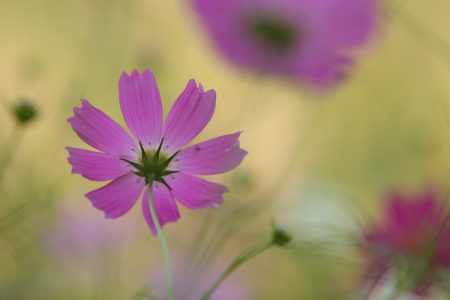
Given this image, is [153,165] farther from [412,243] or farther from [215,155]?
[412,243]

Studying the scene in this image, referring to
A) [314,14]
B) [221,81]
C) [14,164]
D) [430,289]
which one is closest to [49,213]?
[14,164]

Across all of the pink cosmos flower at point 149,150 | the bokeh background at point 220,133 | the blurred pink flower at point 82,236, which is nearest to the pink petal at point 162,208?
the pink cosmos flower at point 149,150

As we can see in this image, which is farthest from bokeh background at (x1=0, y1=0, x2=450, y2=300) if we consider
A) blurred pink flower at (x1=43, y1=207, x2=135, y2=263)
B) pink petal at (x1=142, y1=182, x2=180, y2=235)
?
pink petal at (x1=142, y1=182, x2=180, y2=235)

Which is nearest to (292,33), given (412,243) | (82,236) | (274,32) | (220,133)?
(274,32)

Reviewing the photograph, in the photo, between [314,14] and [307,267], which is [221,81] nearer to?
[314,14]

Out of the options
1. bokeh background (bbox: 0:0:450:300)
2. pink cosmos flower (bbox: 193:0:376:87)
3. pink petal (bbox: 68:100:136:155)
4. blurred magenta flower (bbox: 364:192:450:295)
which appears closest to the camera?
pink petal (bbox: 68:100:136:155)

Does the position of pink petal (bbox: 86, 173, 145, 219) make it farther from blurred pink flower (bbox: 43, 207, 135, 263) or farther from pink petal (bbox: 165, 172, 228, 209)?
blurred pink flower (bbox: 43, 207, 135, 263)

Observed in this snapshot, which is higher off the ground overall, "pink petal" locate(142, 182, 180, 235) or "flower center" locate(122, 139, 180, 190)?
"flower center" locate(122, 139, 180, 190)

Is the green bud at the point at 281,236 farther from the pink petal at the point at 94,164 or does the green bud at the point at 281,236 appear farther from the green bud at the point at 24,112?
the green bud at the point at 24,112
